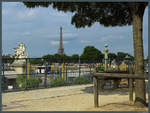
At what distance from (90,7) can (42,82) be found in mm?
5530

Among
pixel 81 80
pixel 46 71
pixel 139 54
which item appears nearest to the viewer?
pixel 139 54

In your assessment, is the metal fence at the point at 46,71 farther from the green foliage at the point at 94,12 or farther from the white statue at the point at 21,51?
the white statue at the point at 21,51

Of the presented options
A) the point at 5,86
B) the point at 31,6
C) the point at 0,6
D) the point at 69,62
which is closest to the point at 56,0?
the point at 31,6

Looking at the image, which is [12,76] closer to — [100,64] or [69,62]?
[69,62]

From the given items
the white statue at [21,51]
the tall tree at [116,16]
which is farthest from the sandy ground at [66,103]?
the white statue at [21,51]

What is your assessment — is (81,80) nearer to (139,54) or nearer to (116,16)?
(116,16)

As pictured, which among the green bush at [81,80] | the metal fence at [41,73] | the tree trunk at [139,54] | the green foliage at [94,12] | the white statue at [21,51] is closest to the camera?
the tree trunk at [139,54]

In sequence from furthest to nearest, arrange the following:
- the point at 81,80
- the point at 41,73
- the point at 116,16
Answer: the point at 81,80, the point at 41,73, the point at 116,16

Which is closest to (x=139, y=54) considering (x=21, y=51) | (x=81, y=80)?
(x=81, y=80)

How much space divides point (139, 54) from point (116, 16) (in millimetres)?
3068

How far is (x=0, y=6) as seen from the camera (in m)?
5.73

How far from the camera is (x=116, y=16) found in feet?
29.7

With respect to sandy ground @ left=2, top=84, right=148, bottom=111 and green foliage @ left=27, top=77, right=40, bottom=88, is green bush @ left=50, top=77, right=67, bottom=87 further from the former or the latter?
sandy ground @ left=2, top=84, right=148, bottom=111

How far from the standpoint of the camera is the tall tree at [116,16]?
6380 millimetres
